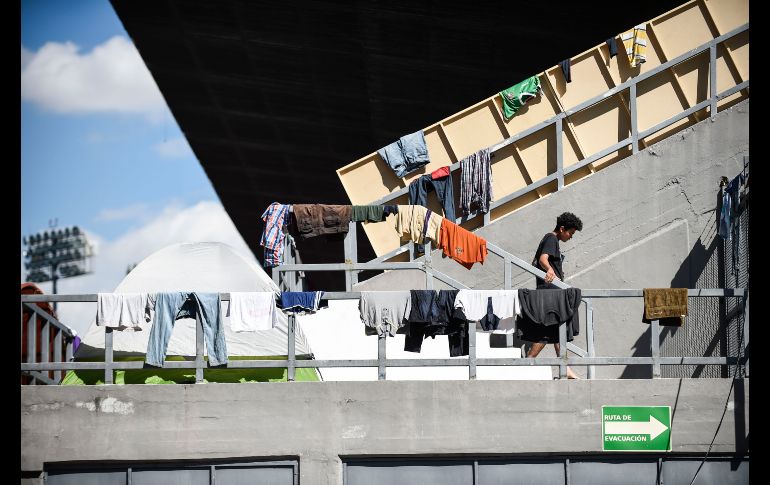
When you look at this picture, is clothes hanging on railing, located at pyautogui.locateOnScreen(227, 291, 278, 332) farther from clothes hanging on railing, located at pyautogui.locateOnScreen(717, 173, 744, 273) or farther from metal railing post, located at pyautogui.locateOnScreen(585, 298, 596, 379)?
clothes hanging on railing, located at pyautogui.locateOnScreen(717, 173, 744, 273)

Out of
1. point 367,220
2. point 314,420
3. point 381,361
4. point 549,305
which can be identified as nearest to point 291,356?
point 314,420

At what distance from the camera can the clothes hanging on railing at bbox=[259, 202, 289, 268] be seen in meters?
15.3

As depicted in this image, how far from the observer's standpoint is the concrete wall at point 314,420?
13156 millimetres

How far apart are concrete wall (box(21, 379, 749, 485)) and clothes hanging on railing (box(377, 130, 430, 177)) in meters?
5.47

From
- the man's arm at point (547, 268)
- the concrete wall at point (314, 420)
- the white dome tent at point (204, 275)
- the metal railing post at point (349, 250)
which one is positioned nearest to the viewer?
A: the concrete wall at point (314, 420)

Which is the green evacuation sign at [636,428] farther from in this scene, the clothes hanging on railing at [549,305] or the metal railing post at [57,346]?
the metal railing post at [57,346]

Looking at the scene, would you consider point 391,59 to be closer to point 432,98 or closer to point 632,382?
point 432,98

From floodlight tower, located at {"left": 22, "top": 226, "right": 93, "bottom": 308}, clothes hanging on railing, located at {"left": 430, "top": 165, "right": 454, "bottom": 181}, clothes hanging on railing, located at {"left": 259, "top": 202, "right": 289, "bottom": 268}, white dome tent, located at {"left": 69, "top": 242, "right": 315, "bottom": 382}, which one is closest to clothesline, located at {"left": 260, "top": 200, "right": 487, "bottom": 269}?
clothes hanging on railing, located at {"left": 259, "top": 202, "right": 289, "bottom": 268}

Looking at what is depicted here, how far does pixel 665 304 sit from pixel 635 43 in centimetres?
584

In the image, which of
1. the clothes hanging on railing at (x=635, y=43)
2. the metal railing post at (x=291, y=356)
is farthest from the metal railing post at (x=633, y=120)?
the metal railing post at (x=291, y=356)

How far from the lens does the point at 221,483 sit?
1323 centimetres

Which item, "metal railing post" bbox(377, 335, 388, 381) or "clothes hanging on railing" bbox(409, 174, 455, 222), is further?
"clothes hanging on railing" bbox(409, 174, 455, 222)

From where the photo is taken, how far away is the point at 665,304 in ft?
44.7

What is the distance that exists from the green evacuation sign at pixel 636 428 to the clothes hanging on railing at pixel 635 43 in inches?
269
